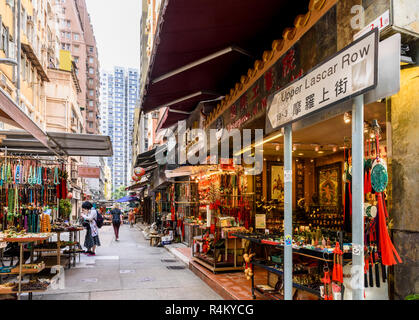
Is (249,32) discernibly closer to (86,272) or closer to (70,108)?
(86,272)

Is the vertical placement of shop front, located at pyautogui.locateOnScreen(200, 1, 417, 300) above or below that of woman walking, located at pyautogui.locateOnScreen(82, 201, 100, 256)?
above

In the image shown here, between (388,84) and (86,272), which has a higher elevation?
(388,84)

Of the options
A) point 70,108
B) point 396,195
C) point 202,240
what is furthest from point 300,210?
point 70,108

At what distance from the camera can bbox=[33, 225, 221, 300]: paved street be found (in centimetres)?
749

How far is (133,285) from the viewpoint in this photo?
27.5 ft

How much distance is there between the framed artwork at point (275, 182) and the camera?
11.3 meters

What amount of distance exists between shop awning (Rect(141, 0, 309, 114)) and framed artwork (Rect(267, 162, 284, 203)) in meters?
Answer: 3.55

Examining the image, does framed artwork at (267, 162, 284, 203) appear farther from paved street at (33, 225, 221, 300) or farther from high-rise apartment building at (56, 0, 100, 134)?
high-rise apartment building at (56, 0, 100, 134)

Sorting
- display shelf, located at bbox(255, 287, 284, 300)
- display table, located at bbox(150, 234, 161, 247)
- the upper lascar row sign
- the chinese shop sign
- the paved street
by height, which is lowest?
display table, located at bbox(150, 234, 161, 247)

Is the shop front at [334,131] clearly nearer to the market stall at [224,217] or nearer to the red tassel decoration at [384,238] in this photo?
the red tassel decoration at [384,238]

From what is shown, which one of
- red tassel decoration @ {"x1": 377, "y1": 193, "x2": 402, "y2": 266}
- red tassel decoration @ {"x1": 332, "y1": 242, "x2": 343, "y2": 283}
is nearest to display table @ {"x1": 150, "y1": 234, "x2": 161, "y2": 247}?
red tassel decoration @ {"x1": 332, "y1": 242, "x2": 343, "y2": 283}

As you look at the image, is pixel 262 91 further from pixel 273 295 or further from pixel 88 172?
pixel 88 172

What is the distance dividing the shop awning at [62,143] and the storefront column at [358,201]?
27.8ft
